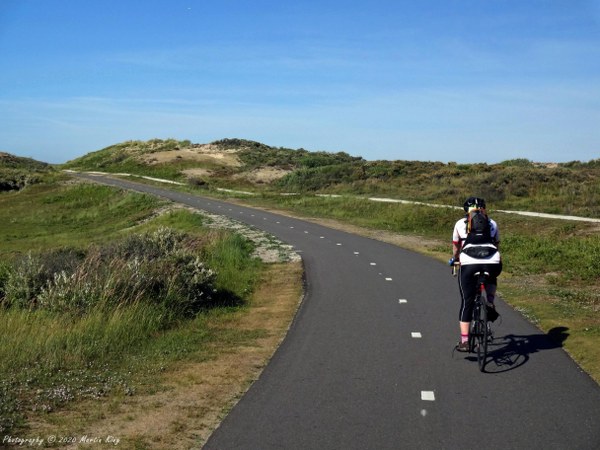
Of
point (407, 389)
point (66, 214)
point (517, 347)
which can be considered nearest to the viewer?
point (407, 389)

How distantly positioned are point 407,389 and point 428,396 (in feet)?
0.95

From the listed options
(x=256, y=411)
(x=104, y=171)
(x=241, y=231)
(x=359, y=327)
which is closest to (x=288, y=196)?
(x=241, y=231)

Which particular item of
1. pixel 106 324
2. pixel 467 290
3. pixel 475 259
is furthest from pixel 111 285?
pixel 475 259

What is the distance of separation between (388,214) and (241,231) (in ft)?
33.4

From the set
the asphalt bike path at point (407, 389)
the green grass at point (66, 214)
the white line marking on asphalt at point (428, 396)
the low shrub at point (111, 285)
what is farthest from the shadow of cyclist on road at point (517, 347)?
the green grass at point (66, 214)

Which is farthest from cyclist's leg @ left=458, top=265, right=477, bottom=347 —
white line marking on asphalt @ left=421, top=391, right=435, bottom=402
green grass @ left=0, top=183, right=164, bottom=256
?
green grass @ left=0, top=183, right=164, bottom=256

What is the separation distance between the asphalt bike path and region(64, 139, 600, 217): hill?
66.6 feet

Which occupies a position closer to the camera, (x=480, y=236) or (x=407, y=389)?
(x=407, y=389)

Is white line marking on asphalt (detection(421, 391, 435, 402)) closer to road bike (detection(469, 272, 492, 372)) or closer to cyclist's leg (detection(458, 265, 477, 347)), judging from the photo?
road bike (detection(469, 272, 492, 372))

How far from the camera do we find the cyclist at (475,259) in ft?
25.6

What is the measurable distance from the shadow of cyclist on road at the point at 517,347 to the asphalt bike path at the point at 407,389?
0.6 inches

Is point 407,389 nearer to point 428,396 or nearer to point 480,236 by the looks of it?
point 428,396

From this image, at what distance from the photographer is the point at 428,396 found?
6.61 m

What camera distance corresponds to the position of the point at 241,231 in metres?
25.6
